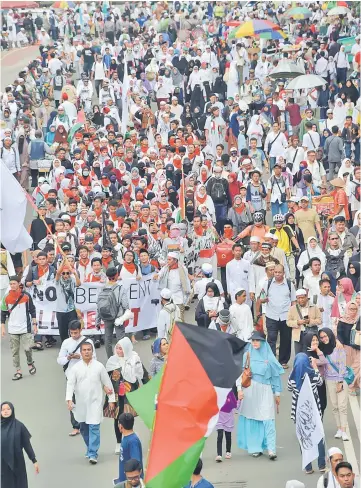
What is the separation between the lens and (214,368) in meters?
12.1

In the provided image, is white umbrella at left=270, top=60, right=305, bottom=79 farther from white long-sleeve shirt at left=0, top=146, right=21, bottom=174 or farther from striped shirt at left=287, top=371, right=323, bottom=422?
striped shirt at left=287, top=371, right=323, bottom=422

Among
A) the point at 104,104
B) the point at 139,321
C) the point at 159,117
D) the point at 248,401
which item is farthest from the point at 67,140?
the point at 248,401

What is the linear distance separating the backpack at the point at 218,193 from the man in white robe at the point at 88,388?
25.6 ft

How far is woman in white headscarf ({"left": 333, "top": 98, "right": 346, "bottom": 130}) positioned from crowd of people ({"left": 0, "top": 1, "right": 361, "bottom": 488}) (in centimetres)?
4

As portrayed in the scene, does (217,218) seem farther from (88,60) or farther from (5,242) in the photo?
(88,60)

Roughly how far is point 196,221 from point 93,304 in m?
2.59

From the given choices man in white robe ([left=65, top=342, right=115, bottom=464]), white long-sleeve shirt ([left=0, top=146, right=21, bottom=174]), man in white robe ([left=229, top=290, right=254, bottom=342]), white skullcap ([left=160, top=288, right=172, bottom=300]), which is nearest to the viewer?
man in white robe ([left=65, top=342, right=115, bottom=464])

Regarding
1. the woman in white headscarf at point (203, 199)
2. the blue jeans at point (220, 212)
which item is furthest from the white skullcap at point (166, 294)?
the blue jeans at point (220, 212)

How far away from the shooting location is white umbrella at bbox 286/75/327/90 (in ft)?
98.8

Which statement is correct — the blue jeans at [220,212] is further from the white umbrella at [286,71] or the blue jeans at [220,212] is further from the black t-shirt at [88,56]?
the black t-shirt at [88,56]

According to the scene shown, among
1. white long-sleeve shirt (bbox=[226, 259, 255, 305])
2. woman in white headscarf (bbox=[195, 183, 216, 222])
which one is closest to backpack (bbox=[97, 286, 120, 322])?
white long-sleeve shirt (bbox=[226, 259, 255, 305])

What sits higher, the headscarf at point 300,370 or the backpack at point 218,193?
the headscarf at point 300,370

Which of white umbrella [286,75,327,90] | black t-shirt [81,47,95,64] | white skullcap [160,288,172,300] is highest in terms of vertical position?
white skullcap [160,288,172,300]

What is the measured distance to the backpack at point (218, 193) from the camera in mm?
23016
